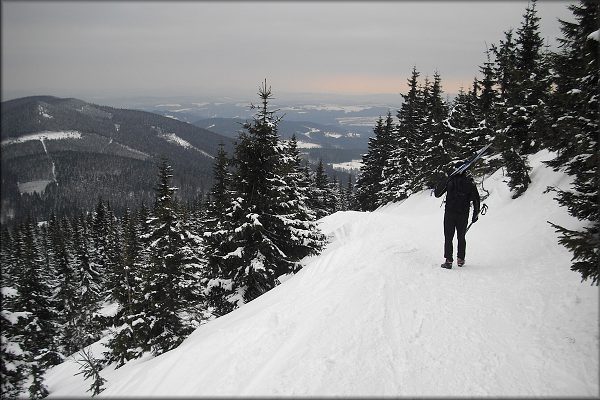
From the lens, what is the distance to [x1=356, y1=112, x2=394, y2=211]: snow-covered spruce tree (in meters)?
45.2

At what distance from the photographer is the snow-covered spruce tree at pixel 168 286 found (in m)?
13.9

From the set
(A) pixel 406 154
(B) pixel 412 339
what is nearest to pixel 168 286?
(B) pixel 412 339

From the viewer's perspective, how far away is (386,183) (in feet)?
134

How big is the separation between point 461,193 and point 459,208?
0.33m

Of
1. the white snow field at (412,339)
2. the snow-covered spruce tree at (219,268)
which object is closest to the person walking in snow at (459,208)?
the white snow field at (412,339)

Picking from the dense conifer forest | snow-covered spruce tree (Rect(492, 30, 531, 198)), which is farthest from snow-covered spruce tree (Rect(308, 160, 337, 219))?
snow-covered spruce tree (Rect(492, 30, 531, 198))

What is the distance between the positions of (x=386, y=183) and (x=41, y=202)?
615 ft

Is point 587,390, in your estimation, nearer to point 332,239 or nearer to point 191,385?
point 191,385

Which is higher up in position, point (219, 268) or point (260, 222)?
point (260, 222)

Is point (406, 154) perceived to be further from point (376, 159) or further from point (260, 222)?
point (260, 222)

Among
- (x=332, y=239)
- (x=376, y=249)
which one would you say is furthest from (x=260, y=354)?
(x=332, y=239)

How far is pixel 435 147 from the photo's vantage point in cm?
3225

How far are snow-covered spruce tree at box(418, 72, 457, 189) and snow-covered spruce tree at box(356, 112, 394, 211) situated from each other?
28.6ft

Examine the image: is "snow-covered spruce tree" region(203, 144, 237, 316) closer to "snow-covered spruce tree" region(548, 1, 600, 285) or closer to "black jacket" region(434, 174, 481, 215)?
"black jacket" region(434, 174, 481, 215)
